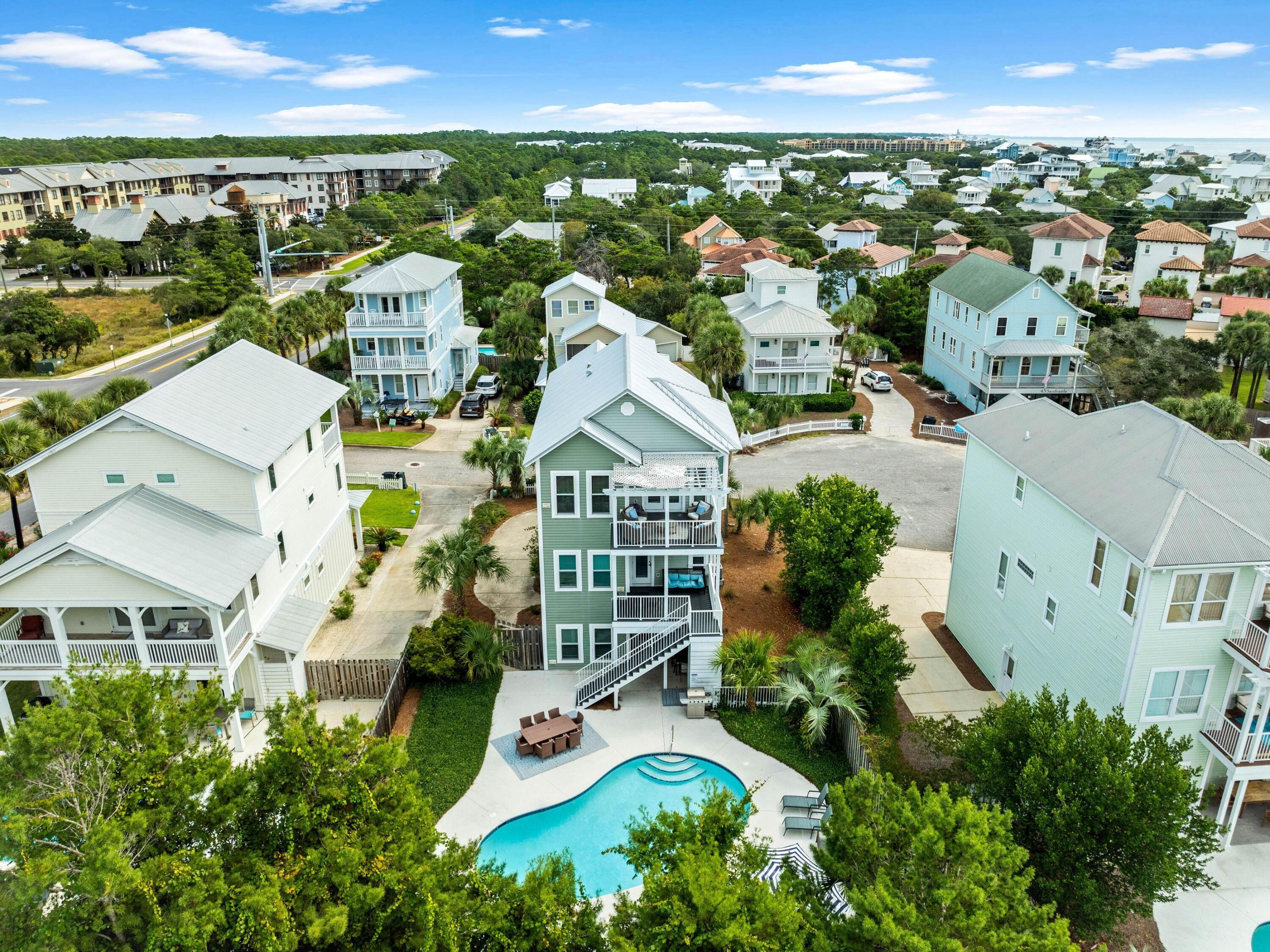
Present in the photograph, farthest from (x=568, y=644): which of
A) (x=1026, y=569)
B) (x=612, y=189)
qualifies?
(x=612, y=189)

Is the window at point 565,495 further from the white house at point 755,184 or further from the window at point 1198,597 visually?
the white house at point 755,184

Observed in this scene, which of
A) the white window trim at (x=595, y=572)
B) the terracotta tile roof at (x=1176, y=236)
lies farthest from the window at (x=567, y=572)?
the terracotta tile roof at (x=1176, y=236)

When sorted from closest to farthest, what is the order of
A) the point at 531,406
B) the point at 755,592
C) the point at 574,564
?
the point at 574,564 → the point at 755,592 → the point at 531,406

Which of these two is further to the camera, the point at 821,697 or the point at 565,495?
the point at 565,495

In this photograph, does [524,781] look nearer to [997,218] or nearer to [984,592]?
[984,592]

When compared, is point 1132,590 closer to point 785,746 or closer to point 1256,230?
point 785,746

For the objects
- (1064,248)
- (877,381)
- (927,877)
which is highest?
(1064,248)

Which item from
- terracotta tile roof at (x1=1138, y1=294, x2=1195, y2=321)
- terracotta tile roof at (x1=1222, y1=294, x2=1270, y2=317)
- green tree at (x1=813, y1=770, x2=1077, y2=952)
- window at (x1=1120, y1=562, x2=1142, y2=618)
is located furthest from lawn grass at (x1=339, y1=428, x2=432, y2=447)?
terracotta tile roof at (x1=1222, y1=294, x2=1270, y2=317)
